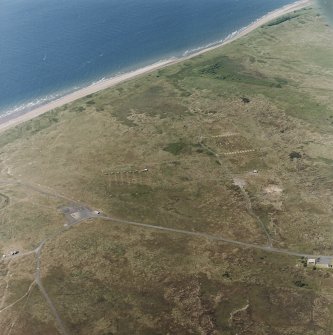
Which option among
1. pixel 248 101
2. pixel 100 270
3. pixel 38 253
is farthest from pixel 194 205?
pixel 248 101

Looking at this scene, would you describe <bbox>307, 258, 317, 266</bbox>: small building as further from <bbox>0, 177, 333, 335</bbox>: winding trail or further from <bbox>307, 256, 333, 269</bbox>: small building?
<bbox>0, 177, 333, 335</bbox>: winding trail

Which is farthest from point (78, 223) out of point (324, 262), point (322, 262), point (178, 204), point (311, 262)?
point (324, 262)

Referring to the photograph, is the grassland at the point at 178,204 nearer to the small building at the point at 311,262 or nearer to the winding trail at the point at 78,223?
the winding trail at the point at 78,223

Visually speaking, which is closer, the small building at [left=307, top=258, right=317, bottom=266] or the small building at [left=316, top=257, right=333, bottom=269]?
the small building at [left=316, top=257, right=333, bottom=269]

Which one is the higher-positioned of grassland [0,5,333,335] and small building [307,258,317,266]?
grassland [0,5,333,335]

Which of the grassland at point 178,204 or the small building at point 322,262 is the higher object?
the grassland at point 178,204

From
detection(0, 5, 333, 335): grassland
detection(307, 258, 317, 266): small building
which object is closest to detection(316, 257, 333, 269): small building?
detection(307, 258, 317, 266): small building

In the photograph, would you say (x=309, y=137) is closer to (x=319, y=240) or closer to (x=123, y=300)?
(x=319, y=240)

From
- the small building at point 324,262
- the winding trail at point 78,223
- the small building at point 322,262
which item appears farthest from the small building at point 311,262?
A: the winding trail at point 78,223
